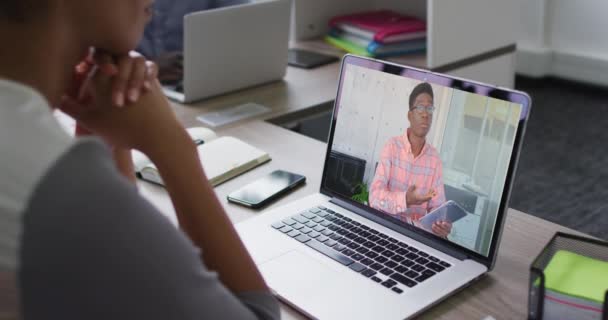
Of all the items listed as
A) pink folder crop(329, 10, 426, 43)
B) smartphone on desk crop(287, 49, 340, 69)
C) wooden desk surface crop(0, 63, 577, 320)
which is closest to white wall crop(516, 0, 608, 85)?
pink folder crop(329, 10, 426, 43)

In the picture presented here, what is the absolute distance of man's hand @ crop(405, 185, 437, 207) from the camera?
1017 millimetres

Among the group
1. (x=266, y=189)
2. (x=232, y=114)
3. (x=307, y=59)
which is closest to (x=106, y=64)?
(x=266, y=189)

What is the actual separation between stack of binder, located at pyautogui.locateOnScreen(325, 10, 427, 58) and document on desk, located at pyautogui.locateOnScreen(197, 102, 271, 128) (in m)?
0.58

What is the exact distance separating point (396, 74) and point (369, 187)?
0.19 m

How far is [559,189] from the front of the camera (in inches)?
110

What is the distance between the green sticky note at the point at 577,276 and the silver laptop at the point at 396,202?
0.10 metres

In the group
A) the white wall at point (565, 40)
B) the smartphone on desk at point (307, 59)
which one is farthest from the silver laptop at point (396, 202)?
the white wall at point (565, 40)

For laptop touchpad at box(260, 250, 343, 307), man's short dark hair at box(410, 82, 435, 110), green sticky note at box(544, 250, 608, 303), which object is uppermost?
man's short dark hair at box(410, 82, 435, 110)

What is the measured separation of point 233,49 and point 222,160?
0.52 meters

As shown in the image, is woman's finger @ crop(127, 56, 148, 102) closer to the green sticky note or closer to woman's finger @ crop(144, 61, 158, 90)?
woman's finger @ crop(144, 61, 158, 90)

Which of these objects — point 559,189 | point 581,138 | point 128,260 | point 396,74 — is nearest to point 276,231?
point 396,74

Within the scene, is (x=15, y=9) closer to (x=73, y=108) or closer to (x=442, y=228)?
(x=73, y=108)

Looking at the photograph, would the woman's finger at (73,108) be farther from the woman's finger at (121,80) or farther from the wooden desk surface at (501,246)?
the wooden desk surface at (501,246)

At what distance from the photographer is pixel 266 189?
1266mm
